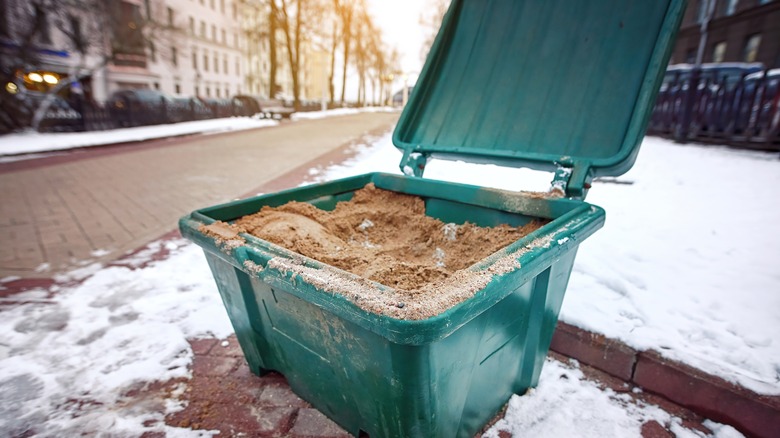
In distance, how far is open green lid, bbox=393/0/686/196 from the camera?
1.76m

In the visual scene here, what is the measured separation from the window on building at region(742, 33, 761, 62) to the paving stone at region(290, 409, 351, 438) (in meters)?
24.0

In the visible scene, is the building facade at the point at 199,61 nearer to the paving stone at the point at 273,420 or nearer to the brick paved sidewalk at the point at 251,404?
the brick paved sidewalk at the point at 251,404

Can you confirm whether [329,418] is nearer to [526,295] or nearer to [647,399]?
[526,295]

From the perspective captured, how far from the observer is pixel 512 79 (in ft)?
7.25

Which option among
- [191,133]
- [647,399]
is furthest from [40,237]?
[191,133]

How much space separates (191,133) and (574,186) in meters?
14.4

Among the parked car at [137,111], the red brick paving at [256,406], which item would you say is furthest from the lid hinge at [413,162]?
the parked car at [137,111]

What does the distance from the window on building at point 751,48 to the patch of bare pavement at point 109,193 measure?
65.9 feet

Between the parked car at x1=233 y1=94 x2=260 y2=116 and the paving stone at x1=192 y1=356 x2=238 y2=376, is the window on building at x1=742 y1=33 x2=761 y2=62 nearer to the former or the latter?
the paving stone at x1=192 y1=356 x2=238 y2=376

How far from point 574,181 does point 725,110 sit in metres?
9.09

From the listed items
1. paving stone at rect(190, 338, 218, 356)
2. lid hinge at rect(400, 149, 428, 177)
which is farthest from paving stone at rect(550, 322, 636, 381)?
paving stone at rect(190, 338, 218, 356)

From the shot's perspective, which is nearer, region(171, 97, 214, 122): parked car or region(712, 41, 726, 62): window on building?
region(171, 97, 214, 122): parked car

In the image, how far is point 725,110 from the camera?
8148 millimetres

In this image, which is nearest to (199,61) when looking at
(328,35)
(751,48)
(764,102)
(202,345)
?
(328,35)
